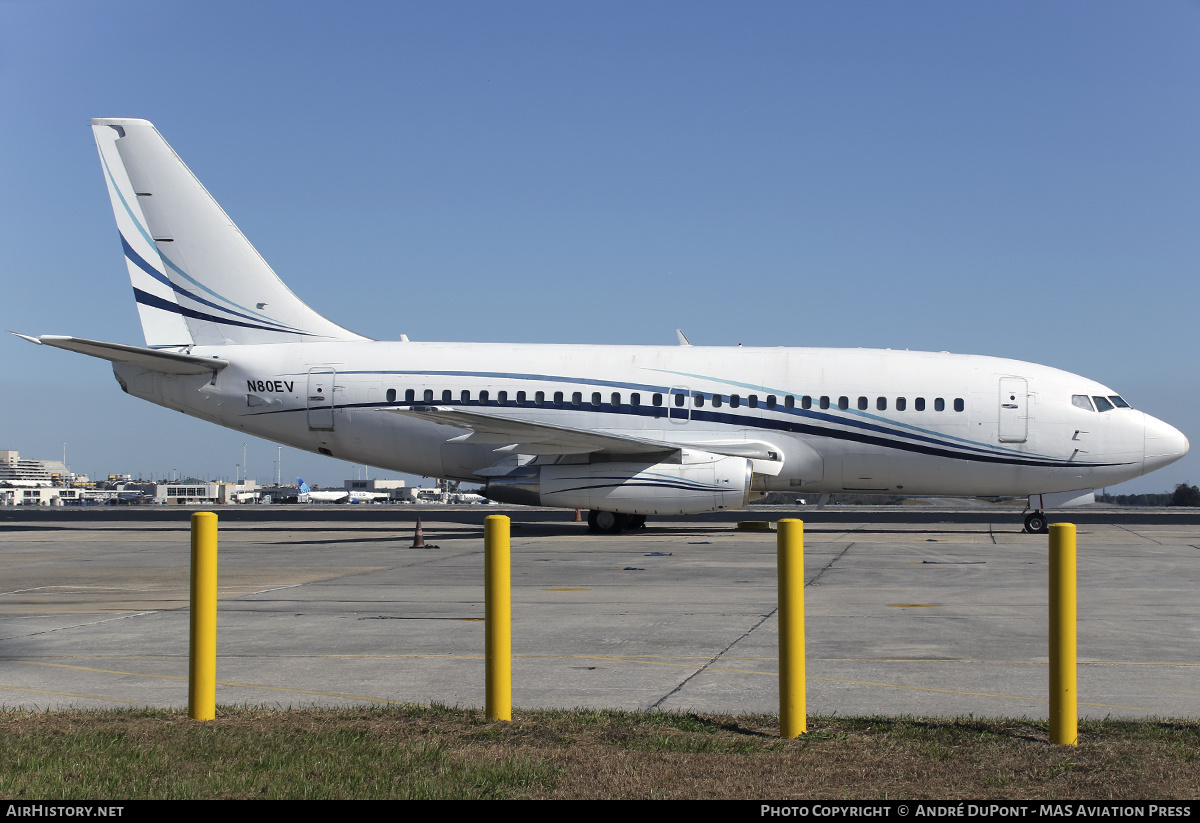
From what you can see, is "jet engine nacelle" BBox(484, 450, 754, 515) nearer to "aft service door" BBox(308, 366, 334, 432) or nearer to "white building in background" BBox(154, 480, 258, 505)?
"aft service door" BBox(308, 366, 334, 432)

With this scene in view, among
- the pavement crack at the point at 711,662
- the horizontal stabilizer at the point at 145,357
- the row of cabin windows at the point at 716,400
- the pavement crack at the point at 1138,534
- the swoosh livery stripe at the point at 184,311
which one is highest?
the swoosh livery stripe at the point at 184,311

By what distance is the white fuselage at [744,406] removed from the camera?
23766mm

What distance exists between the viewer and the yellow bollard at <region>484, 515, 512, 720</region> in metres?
5.90

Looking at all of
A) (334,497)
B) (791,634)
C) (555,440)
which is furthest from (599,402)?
(334,497)

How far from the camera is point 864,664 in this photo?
7840 mm

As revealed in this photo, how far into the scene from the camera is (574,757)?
5195 millimetres

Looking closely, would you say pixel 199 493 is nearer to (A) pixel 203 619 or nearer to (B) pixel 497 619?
(A) pixel 203 619

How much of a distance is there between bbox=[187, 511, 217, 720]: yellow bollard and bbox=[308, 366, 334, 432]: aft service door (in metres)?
19.0

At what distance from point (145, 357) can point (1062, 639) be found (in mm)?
22865

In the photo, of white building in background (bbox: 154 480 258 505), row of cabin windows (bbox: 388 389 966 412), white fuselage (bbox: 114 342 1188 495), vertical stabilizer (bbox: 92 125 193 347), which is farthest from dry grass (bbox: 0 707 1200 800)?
white building in background (bbox: 154 480 258 505)

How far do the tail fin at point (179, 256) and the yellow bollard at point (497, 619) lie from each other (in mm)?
21013

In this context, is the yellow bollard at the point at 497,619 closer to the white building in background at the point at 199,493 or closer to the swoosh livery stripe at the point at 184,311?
the swoosh livery stripe at the point at 184,311

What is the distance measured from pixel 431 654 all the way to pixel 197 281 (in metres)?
19.8

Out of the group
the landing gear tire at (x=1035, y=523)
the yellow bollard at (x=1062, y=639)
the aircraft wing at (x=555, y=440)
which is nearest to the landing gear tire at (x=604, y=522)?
the aircraft wing at (x=555, y=440)
